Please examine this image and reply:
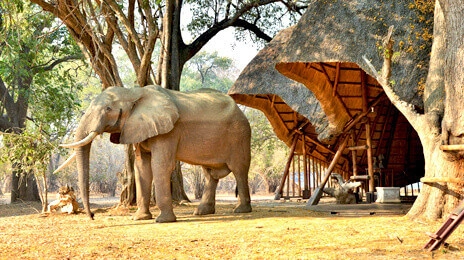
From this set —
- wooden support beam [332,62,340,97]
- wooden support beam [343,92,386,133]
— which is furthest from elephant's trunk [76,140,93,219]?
wooden support beam [343,92,386,133]

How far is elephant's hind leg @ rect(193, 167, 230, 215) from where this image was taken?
8883 mm

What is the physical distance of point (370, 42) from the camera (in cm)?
839

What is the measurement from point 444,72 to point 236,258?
3.30 meters

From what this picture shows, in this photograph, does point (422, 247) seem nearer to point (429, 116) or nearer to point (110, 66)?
point (429, 116)

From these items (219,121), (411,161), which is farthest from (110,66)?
(411,161)

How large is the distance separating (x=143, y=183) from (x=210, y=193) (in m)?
1.28

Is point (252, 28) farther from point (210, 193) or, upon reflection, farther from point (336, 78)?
point (210, 193)

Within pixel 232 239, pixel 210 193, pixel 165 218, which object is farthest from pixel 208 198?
pixel 232 239

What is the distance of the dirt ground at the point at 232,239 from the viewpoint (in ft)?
15.8

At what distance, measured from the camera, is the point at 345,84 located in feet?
34.6

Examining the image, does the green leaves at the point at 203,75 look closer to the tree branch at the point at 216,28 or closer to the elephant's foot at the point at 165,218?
the tree branch at the point at 216,28

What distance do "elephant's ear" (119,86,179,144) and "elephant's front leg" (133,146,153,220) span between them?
376mm

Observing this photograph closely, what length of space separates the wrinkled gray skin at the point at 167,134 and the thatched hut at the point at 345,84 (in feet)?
4.68

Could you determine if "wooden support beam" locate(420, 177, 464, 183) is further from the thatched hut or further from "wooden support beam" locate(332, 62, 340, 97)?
"wooden support beam" locate(332, 62, 340, 97)
